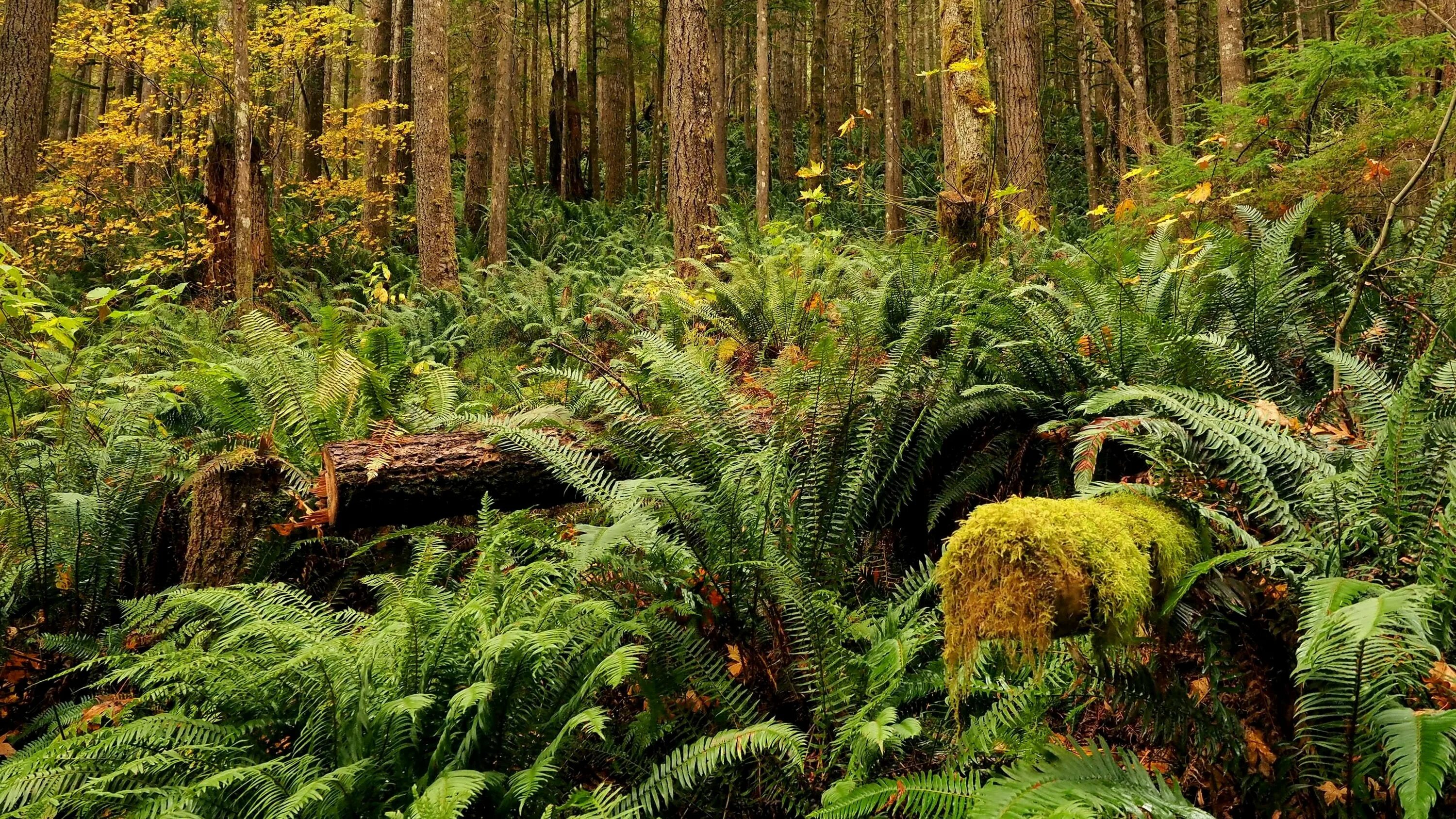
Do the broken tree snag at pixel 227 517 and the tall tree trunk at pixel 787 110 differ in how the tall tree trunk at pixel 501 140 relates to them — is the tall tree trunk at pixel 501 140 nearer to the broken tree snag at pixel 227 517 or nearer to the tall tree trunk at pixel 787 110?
the tall tree trunk at pixel 787 110

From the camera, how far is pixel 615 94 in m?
18.7

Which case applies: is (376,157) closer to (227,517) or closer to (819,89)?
(227,517)

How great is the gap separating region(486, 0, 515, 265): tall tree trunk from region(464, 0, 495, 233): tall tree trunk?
0.78ft

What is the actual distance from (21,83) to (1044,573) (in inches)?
481

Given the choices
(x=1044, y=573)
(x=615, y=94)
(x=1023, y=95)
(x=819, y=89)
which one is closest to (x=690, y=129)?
(x=1023, y=95)

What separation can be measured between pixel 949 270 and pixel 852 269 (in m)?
1.05

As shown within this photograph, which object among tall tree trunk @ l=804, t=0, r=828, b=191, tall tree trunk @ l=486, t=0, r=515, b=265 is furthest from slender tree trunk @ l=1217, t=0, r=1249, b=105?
tall tree trunk @ l=486, t=0, r=515, b=265

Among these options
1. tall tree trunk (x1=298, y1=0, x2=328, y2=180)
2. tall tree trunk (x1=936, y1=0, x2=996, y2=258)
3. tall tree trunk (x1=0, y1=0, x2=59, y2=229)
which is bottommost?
tall tree trunk (x1=936, y1=0, x2=996, y2=258)

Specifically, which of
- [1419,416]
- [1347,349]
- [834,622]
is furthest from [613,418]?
[1347,349]

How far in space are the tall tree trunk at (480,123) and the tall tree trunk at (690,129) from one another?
7.21 metres

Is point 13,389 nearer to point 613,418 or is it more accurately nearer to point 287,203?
point 613,418

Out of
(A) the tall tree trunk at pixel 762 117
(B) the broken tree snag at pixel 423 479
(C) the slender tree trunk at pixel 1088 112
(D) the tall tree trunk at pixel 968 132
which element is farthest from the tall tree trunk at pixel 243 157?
(C) the slender tree trunk at pixel 1088 112

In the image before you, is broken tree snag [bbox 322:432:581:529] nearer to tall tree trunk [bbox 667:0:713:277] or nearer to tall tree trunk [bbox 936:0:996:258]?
tall tree trunk [bbox 936:0:996:258]

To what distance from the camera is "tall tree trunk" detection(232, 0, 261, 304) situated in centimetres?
954
